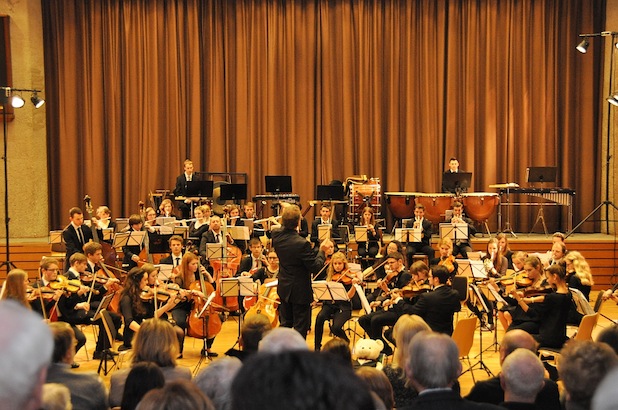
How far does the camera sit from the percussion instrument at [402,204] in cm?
1585

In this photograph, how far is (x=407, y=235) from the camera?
1352 centimetres

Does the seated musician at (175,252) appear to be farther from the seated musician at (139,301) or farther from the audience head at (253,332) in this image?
the audience head at (253,332)

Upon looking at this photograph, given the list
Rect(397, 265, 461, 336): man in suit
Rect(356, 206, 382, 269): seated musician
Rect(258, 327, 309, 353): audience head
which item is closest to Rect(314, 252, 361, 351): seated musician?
Rect(397, 265, 461, 336): man in suit

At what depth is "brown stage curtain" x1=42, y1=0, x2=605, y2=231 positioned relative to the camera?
17.3m

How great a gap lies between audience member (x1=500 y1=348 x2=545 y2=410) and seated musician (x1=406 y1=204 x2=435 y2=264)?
9550 millimetres

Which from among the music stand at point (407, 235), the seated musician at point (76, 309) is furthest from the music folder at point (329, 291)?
the music stand at point (407, 235)

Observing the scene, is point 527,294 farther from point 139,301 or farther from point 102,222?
point 102,222

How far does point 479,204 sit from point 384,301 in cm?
627

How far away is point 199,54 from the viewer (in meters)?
17.5

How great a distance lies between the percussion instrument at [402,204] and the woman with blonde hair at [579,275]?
20.1 ft

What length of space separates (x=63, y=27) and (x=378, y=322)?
35.5 ft

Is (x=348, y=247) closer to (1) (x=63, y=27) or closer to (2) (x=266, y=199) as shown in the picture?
(2) (x=266, y=199)

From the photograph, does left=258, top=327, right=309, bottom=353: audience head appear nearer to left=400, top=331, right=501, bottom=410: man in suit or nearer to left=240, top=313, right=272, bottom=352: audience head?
left=400, top=331, right=501, bottom=410: man in suit

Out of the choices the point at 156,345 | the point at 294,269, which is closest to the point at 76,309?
the point at 294,269
